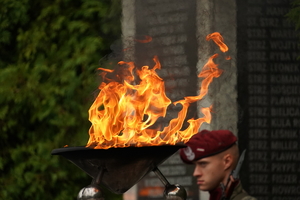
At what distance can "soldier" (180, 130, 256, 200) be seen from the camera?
5.70 m

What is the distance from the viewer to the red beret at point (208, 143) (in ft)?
18.7

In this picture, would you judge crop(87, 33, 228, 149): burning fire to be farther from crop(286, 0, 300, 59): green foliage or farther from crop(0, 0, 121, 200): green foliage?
crop(0, 0, 121, 200): green foliage

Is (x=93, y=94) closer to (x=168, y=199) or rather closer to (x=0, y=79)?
(x=0, y=79)

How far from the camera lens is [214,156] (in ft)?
18.8

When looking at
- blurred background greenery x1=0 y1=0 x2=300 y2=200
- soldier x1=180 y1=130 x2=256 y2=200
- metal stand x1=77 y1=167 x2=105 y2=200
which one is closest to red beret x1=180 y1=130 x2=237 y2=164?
soldier x1=180 y1=130 x2=256 y2=200

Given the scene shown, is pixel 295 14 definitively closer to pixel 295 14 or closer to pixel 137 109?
pixel 295 14

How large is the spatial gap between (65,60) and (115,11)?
798 mm

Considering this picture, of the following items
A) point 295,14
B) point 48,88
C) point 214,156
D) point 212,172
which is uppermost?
point 295,14

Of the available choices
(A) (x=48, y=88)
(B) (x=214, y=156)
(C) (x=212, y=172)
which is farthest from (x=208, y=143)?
(A) (x=48, y=88)

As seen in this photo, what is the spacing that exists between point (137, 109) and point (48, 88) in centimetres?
228

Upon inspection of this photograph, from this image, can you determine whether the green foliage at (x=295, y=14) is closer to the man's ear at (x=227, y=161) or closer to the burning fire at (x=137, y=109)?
the burning fire at (x=137, y=109)

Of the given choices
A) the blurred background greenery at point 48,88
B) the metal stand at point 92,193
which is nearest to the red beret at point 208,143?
the metal stand at point 92,193

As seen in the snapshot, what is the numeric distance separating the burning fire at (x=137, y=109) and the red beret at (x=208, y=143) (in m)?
0.08

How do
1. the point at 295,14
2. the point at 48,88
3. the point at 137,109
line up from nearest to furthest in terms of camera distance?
the point at 137,109, the point at 295,14, the point at 48,88
